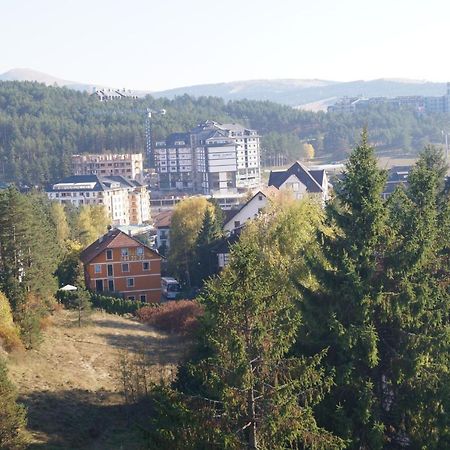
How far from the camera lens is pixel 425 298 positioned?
Answer: 14383 millimetres

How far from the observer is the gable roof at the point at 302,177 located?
72.4 meters

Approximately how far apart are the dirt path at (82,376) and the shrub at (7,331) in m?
0.40

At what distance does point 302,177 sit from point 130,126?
59636 millimetres

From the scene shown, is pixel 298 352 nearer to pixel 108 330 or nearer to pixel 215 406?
pixel 215 406

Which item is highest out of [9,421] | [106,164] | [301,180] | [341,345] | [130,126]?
[130,126]

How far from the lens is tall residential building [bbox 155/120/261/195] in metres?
112

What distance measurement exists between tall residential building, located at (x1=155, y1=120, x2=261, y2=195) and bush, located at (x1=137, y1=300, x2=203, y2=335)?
74.4 m

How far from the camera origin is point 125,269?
41188 millimetres

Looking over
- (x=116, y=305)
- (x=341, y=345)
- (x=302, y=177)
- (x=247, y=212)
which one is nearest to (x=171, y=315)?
(x=116, y=305)

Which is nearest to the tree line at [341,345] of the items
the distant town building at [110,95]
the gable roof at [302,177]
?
the gable roof at [302,177]

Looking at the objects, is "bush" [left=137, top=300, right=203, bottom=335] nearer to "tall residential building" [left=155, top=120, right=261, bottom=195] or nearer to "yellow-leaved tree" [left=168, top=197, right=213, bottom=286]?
"yellow-leaved tree" [left=168, top=197, right=213, bottom=286]

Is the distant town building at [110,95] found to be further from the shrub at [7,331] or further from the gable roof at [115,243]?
the shrub at [7,331]

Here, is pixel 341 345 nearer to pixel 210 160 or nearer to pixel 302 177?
pixel 302 177

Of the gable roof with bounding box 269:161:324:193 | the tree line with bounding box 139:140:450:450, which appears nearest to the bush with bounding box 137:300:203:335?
the tree line with bounding box 139:140:450:450
